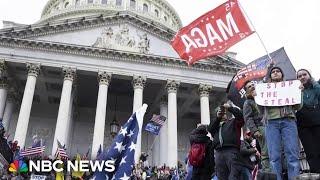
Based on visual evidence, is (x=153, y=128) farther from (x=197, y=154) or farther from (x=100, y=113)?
(x=197, y=154)

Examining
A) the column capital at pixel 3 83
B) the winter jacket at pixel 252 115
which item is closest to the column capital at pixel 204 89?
the column capital at pixel 3 83

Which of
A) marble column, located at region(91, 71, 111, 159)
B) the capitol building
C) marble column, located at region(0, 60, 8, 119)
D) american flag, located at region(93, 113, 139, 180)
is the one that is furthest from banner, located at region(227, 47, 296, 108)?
marble column, located at region(0, 60, 8, 119)

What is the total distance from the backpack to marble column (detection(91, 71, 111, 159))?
1964cm

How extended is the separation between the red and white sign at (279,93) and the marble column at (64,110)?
21904mm

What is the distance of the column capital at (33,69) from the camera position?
1178 inches

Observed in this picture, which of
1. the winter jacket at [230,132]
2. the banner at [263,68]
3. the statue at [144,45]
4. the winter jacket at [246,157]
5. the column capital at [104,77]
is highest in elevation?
the statue at [144,45]

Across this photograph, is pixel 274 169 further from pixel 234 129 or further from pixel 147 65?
pixel 147 65

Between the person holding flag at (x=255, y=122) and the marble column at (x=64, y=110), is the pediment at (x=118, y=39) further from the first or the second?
the person holding flag at (x=255, y=122)

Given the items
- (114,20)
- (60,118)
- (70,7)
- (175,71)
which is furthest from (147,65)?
(70,7)

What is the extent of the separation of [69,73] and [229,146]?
2450cm

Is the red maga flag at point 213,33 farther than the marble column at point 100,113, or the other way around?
the marble column at point 100,113

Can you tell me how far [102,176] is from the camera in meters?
8.10

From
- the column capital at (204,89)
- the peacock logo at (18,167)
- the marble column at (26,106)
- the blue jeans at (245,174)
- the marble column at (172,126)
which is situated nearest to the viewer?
the blue jeans at (245,174)

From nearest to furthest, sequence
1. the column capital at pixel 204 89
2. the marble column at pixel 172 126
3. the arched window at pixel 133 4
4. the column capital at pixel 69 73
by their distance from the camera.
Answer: the marble column at pixel 172 126
the column capital at pixel 69 73
the column capital at pixel 204 89
the arched window at pixel 133 4
